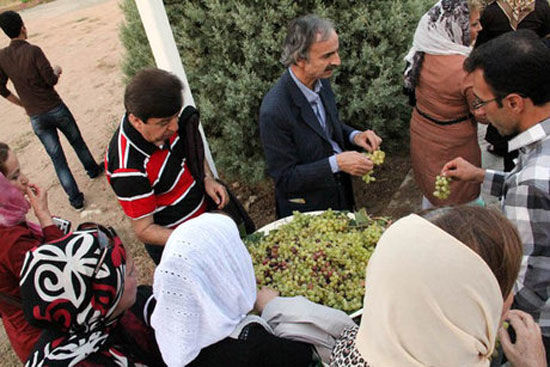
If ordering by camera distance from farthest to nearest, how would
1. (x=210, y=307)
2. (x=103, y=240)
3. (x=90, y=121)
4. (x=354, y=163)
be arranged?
1. (x=90, y=121)
2. (x=354, y=163)
3. (x=103, y=240)
4. (x=210, y=307)

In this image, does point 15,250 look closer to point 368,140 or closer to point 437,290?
point 437,290

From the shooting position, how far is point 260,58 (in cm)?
405

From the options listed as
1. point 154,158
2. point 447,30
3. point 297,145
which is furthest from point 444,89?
point 154,158

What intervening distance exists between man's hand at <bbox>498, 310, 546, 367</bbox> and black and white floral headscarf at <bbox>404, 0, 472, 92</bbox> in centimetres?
190

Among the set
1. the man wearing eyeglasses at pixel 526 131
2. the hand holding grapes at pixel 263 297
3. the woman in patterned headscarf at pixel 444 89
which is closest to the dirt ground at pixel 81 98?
the hand holding grapes at pixel 263 297

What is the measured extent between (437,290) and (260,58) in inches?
132

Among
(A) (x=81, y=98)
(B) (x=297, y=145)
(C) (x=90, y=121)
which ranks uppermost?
(B) (x=297, y=145)

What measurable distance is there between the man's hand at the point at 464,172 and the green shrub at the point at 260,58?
61.3 inches

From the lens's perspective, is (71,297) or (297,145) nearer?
(71,297)

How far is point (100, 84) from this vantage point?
390 inches

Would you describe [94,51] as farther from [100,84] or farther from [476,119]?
[476,119]

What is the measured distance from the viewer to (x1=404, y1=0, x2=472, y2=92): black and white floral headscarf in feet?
9.30

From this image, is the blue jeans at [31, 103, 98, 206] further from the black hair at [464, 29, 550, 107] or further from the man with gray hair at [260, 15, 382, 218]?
the black hair at [464, 29, 550, 107]

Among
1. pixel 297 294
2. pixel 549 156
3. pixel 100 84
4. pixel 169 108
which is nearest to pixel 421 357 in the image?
pixel 297 294
